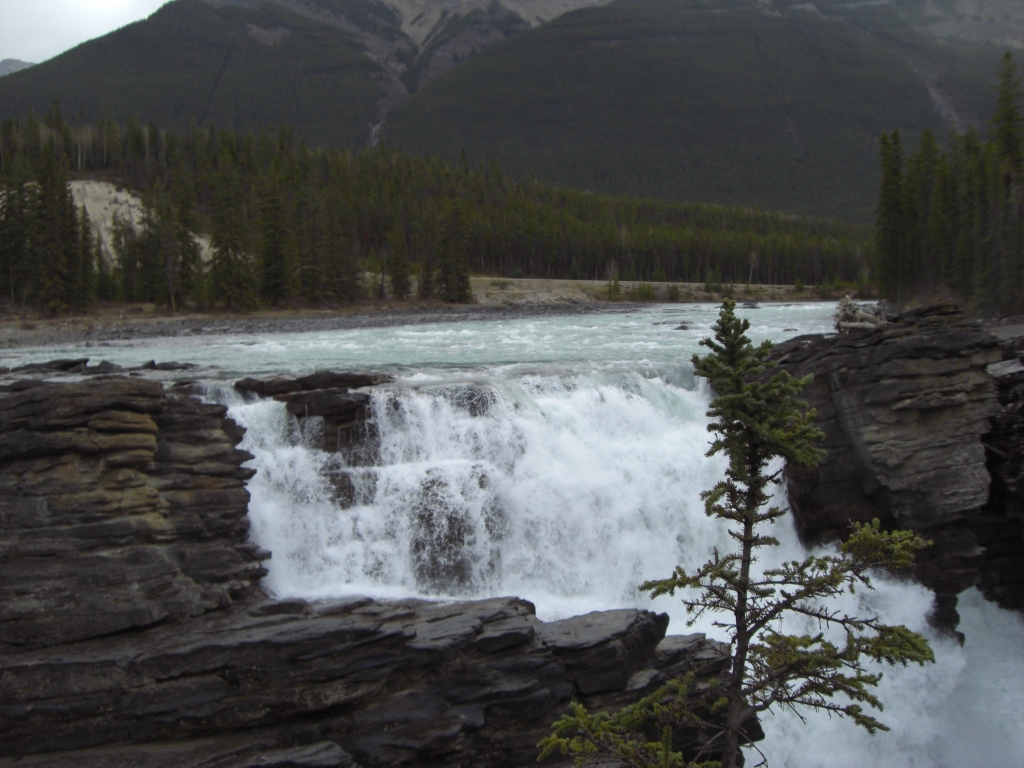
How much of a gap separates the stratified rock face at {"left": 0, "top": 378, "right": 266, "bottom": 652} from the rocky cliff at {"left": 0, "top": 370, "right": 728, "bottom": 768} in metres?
0.04

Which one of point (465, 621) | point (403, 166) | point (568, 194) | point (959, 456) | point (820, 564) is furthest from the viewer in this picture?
point (568, 194)

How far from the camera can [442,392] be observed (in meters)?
22.7

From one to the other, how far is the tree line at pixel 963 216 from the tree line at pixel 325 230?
47.6m

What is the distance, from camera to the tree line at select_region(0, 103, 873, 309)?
2960 inches

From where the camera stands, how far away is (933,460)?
2112 centimetres

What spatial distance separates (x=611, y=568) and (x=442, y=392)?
7262 millimetres

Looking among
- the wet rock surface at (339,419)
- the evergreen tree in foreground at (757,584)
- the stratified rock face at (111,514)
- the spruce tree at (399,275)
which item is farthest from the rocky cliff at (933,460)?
the spruce tree at (399,275)

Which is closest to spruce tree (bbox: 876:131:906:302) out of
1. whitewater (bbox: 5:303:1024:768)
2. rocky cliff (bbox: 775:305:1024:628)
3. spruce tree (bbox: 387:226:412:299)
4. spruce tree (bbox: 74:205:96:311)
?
spruce tree (bbox: 387:226:412:299)

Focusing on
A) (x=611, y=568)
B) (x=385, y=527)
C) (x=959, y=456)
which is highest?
(x=959, y=456)

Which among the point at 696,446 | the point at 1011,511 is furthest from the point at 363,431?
the point at 1011,511

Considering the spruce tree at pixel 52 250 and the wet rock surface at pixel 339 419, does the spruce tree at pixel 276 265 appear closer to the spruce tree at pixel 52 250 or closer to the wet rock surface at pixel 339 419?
the spruce tree at pixel 52 250

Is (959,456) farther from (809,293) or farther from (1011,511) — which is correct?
(809,293)

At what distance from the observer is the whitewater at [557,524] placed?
697 inches

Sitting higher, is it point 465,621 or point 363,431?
point 363,431
